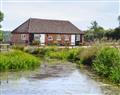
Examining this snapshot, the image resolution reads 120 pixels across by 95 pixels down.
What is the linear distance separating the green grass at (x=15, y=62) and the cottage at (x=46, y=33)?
2704 cm

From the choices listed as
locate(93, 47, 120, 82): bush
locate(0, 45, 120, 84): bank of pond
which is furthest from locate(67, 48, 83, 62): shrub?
locate(93, 47, 120, 82): bush

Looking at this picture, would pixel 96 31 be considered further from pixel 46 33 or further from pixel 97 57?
pixel 97 57

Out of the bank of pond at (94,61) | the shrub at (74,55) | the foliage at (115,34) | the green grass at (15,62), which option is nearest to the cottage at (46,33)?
the foliage at (115,34)

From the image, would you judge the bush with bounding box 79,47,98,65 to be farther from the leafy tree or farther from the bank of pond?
the leafy tree

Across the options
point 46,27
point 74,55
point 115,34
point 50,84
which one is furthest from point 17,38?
point 50,84

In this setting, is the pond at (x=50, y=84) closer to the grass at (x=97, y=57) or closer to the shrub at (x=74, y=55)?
the grass at (x=97, y=57)

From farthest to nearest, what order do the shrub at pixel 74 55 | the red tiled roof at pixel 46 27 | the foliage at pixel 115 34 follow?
1. the foliage at pixel 115 34
2. the red tiled roof at pixel 46 27
3. the shrub at pixel 74 55

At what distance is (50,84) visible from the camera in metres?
19.6

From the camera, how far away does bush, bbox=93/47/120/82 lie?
807 inches

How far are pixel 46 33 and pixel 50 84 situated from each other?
3779 cm

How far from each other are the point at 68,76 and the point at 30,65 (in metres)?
4.92

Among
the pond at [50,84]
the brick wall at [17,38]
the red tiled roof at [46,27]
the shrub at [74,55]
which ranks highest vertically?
the red tiled roof at [46,27]

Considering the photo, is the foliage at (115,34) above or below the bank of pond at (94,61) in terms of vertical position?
above

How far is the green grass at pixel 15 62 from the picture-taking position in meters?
25.0
